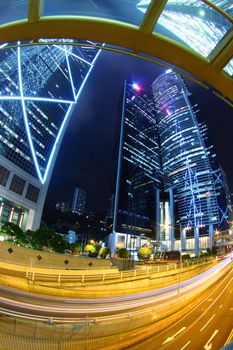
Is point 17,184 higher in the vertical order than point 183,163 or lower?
lower

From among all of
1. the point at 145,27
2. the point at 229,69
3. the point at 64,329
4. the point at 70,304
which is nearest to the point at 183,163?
the point at 70,304

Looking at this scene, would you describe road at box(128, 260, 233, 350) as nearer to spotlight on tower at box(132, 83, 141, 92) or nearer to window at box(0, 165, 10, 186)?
window at box(0, 165, 10, 186)

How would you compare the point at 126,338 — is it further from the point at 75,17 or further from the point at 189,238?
the point at 189,238

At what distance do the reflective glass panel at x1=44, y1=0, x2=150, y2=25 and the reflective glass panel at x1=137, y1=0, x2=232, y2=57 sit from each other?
0.46 feet

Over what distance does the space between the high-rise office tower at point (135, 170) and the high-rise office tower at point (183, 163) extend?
305 inches

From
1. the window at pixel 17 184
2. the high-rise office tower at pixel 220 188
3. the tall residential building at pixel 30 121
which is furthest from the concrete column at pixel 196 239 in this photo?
the window at pixel 17 184

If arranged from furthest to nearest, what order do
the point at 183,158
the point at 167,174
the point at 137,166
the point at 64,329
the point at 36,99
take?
1. the point at 167,174
2. the point at 137,166
3. the point at 183,158
4. the point at 36,99
5. the point at 64,329

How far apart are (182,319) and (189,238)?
119 m

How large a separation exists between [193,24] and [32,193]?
7166 cm

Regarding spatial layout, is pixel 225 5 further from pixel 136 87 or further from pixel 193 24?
pixel 136 87

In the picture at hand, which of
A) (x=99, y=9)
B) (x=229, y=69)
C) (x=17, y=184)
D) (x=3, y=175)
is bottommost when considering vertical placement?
(x=229, y=69)

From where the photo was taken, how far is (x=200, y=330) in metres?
17.7

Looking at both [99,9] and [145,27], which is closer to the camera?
[145,27]

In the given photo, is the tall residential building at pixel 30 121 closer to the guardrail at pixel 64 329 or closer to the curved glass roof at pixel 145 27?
the guardrail at pixel 64 329
